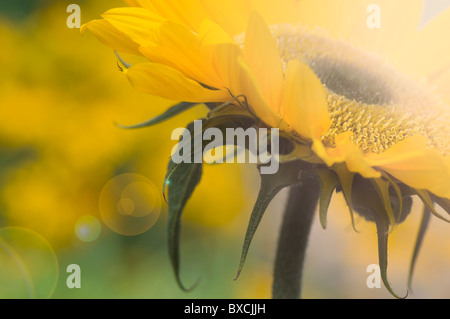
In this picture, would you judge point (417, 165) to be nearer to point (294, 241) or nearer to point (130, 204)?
point (294, 241)

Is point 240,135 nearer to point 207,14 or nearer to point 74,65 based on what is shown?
point 207,14

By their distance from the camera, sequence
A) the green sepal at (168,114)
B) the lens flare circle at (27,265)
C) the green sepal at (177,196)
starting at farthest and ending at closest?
1. the lens flare circle at (27,265)
2. the green sepal at (168,114)
3. the green sepal at (177,196)

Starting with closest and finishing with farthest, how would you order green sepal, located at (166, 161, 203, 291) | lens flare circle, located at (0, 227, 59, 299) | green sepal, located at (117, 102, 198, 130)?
green sepal, located at (166, 161, 203, 291), green sepal, located at (117, 102, 198, 130), lens flare circle, located at (0, 227, 59, 299)

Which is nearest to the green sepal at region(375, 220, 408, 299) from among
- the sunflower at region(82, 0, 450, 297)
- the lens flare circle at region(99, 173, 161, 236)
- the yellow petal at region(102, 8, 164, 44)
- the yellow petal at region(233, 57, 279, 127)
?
the sunflower at region(82, 0, 450, 297)

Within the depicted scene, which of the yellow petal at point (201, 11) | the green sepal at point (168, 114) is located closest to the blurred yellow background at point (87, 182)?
the yellow petal at point (201, 11)

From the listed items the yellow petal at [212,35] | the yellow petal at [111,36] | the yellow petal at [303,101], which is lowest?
the yellow petal at [303,101]

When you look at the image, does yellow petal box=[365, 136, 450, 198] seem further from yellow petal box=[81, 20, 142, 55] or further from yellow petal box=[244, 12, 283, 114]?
yellow petal box=[81, 20, 142, 55]

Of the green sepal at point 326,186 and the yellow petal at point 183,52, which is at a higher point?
the yellow petal at point 183,52

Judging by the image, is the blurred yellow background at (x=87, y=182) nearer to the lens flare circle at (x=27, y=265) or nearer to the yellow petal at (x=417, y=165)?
the lens flare circle at (x=27, y=265)
